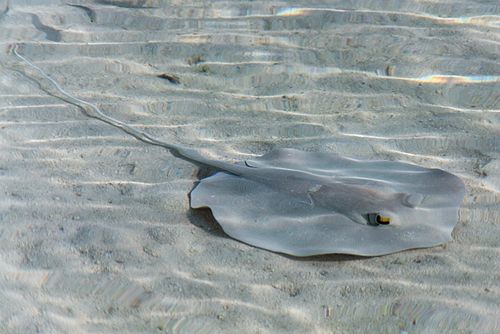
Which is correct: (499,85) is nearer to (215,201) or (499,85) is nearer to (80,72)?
(215,201)

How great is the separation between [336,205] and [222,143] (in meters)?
1.15

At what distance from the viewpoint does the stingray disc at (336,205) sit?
2.76 metres

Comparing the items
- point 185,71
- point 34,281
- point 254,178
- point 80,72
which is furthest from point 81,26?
point 34,281

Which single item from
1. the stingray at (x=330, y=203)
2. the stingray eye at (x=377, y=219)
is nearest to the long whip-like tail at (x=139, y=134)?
the stingray at (x=330, y=203)

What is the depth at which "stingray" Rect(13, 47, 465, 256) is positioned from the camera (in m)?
2.77

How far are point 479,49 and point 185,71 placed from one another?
2.18 m

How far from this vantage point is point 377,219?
2.78 meters

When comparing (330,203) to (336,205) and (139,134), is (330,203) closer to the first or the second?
(336,205)

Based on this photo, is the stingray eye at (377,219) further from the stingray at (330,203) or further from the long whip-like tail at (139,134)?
the long whip-like tail at (139,134)

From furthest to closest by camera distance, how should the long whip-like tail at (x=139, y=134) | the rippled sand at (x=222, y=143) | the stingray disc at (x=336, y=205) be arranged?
the long whip-like tail at (x=139, y=134)
the stingray disc at (x=336, y=205)
the rippled sand at (x=222, y=143)

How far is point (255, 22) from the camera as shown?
213 inches

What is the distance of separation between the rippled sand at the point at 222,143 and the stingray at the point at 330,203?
0.10 metres

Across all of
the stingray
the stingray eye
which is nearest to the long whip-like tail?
the stingray

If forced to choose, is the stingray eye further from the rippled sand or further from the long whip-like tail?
the long whip-like tail
